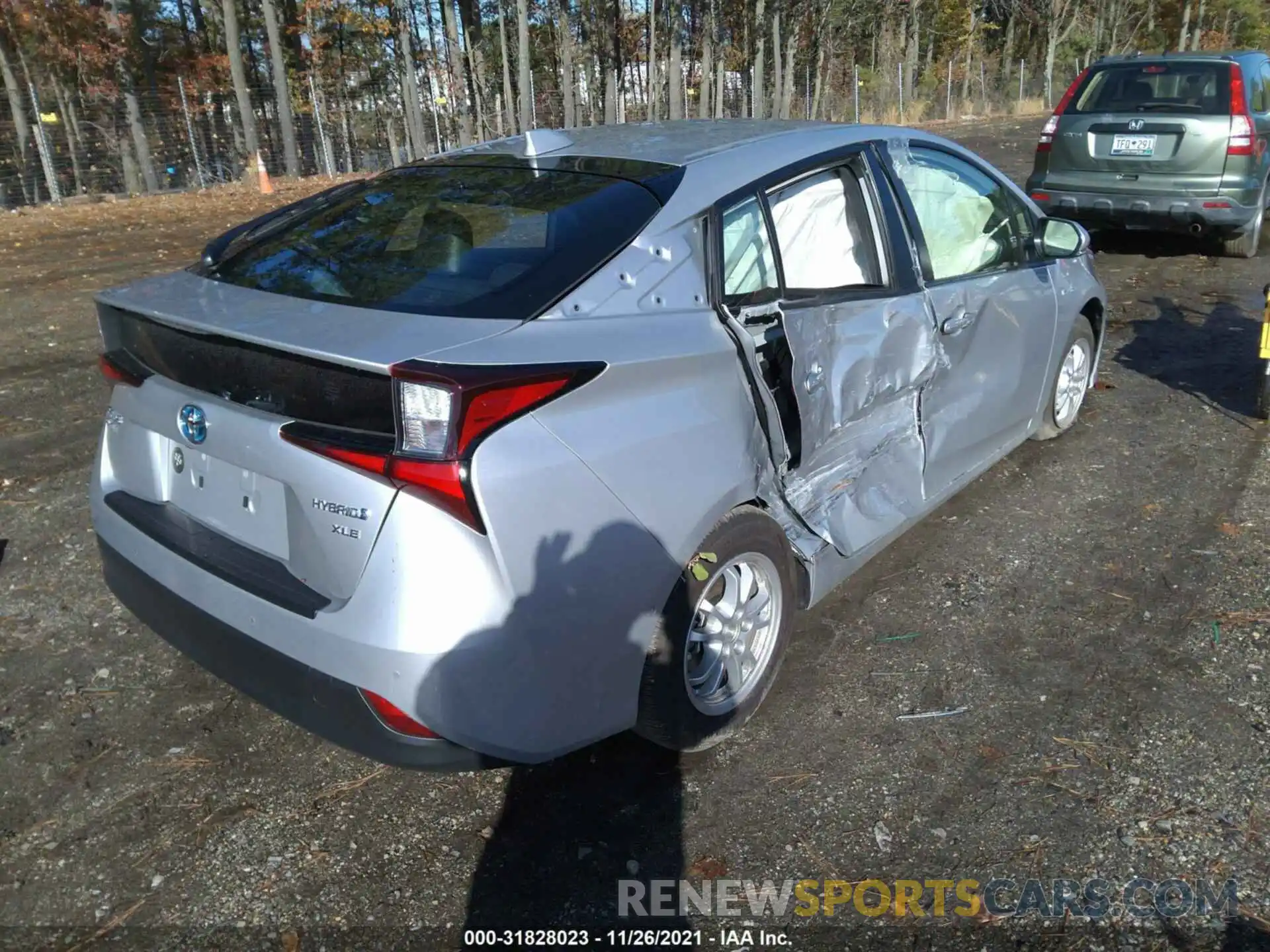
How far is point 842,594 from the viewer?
3842mm

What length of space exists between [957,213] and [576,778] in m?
2.75

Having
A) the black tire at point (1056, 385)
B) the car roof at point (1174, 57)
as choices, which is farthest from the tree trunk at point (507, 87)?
the black tire at point (1056, 385)

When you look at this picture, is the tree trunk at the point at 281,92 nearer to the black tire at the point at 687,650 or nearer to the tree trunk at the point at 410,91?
the tree trunk at the point at 410,91

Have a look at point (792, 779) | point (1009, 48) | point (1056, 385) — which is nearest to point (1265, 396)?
point (1056, 385)

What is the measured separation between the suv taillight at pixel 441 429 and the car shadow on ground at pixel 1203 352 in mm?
5064

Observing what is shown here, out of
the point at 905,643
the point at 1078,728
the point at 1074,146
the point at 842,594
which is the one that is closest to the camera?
the point at 1078,728

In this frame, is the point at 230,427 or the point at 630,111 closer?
the point at 230,427

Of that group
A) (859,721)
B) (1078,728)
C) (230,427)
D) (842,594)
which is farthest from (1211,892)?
(230,427)

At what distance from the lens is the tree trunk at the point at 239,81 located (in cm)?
2514

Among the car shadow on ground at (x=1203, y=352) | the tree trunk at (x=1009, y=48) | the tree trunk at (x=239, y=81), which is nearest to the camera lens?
the car shadow on ground at (x=1203, y=352)

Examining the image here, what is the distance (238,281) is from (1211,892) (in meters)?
3.03

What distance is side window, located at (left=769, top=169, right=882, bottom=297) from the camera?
10.4 feet

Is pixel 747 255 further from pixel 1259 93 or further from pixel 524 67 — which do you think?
pixel 524 67

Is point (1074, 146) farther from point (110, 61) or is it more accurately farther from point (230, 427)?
A: point (110, 61)
